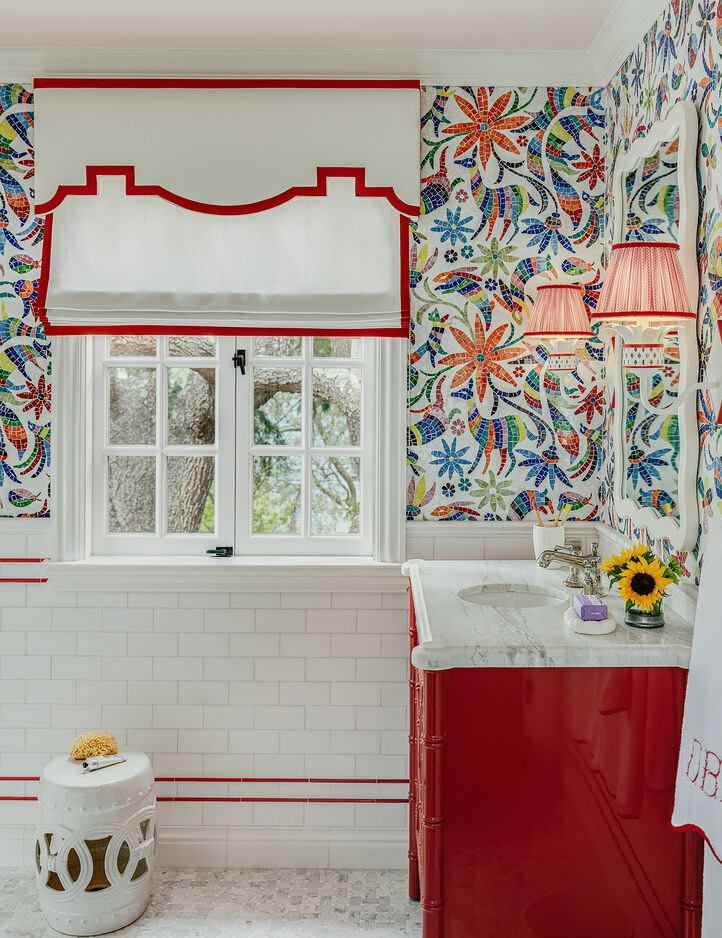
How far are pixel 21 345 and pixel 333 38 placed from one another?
58.7 inches

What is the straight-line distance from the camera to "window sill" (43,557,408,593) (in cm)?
288

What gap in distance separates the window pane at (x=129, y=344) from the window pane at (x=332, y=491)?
29.3 inches

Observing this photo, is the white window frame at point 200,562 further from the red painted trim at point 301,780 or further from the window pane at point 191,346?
the red painted trim at point 301,780

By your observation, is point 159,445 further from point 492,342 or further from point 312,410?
point 492,342

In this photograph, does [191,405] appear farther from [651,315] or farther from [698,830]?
[698,830]

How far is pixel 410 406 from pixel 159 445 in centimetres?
92

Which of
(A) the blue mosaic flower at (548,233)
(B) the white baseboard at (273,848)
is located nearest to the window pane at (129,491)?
(B) the white baseboard at (273,848)

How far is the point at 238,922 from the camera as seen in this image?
2.58 meters

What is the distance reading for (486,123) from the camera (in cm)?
286

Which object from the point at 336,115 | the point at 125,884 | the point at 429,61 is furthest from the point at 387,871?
the point at 429,61

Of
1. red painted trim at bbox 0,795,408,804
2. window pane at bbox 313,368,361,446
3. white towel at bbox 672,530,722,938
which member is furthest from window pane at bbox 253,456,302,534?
white towel at bbox 672,530,722,938

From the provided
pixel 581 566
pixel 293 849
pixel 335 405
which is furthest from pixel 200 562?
pixel 581 566

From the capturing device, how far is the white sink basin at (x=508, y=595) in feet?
7.90

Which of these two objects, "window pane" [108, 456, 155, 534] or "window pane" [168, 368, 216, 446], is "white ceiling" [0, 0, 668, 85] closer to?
"window pane" [168, 368, 216, 446]
